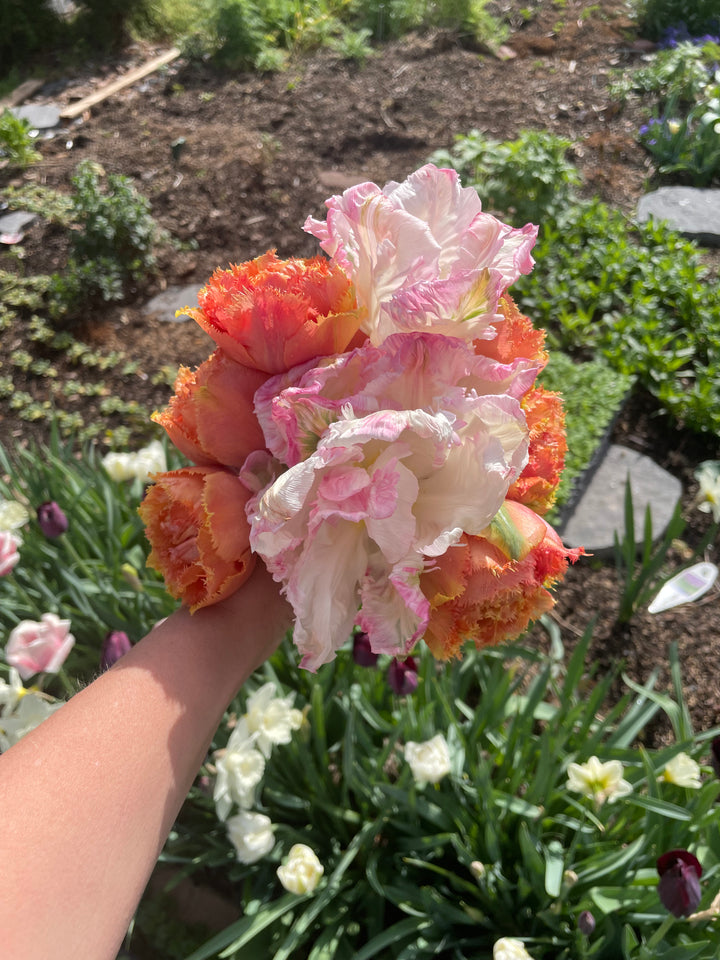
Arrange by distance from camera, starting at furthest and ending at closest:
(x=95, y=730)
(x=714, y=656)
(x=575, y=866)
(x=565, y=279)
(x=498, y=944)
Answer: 1. (x=565, y=279)
2. (x=714, y=656)
3. (x=575, y=866)
4. (x=498, y=944)
5. (x=95, y=730)

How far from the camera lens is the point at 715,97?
13.4ft

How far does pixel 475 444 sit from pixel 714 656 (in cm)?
177

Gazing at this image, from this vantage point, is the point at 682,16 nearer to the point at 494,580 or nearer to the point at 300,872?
the point at 494,580

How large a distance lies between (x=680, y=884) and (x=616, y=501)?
163 cm

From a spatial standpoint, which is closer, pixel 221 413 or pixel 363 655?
pixel 221 413

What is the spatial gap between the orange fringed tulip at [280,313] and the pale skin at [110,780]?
0.32m

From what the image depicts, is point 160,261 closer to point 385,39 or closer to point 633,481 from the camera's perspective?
point 633,481

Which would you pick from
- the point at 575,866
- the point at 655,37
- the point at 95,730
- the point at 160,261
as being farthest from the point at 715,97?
the point at 95,730

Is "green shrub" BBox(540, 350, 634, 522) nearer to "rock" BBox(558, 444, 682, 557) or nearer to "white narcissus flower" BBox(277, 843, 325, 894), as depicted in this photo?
"rock" BBox(558, 444, 682, 557)

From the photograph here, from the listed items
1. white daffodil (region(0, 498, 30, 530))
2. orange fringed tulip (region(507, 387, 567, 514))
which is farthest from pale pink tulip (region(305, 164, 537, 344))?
white daffodil (region(0, 498, 30, 530))

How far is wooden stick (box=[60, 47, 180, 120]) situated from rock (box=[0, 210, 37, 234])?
1.31 meters

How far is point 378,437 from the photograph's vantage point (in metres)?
0.68

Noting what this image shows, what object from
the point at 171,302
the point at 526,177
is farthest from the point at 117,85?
the point at 526,177

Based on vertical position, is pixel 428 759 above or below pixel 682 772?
above
